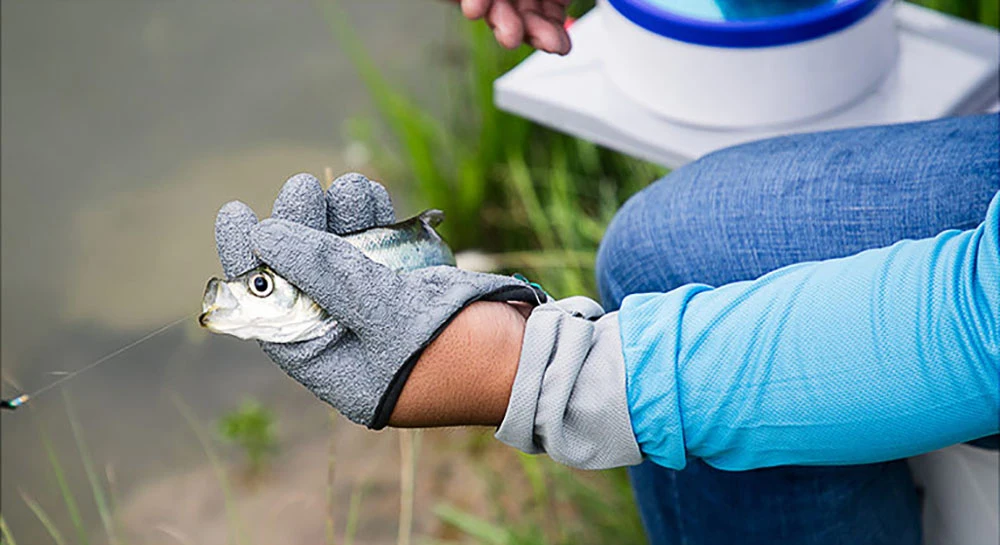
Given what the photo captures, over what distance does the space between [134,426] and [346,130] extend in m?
0.65

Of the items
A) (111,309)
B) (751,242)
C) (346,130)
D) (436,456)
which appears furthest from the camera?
(346,130)

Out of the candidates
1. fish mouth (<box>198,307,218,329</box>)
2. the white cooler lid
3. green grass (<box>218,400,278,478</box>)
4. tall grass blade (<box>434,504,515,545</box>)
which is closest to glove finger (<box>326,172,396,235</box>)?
fish mouth (<box>198,307,218,329</box>)

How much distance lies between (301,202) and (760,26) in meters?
0.56

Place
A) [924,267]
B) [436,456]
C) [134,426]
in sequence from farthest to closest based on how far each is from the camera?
[436,456] < [134,426] < [924,267]

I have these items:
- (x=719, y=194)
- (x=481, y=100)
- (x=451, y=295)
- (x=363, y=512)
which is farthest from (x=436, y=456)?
(x=451, y=295)

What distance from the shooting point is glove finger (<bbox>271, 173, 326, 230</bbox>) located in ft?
2.33

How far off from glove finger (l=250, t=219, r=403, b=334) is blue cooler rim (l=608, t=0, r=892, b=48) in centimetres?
54

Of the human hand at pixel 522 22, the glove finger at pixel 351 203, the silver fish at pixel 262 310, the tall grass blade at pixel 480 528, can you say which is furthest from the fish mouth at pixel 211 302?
the tall grass blade at pixel 480 528

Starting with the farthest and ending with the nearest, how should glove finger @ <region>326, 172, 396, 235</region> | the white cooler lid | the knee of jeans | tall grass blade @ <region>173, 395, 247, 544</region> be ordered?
the white cooler lid < tall grass blade @ <region>173, 395, 247, 544</region> < the knee of jeans < glove finger @ <region>326, 172, 396, 235</region>

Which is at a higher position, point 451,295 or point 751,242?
point 451,295

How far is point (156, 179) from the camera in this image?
1466 millimetres

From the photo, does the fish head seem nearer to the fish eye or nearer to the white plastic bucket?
the fish eye

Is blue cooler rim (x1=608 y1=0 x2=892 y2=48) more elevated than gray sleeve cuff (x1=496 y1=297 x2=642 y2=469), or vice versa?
blue cooler rim (x1=608 y1=0 x2=892 y2=48)

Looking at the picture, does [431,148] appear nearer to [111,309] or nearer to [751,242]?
[111,309]
